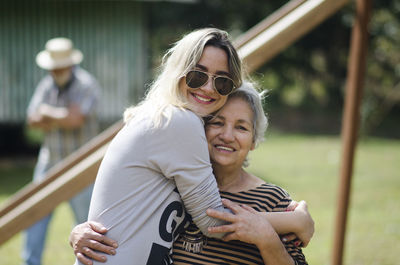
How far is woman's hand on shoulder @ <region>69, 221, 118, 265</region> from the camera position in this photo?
184cm

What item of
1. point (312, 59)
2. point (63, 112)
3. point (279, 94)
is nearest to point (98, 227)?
point (63, 112)

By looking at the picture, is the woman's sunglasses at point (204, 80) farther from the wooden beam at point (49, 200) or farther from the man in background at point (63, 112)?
the man in background at point (63, 112)

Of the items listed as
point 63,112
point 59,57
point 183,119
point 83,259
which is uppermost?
point 59,57

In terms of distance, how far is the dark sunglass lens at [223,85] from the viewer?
6.72 ft

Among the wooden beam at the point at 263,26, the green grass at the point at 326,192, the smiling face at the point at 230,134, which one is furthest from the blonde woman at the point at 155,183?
the green grass at the point at 326,192

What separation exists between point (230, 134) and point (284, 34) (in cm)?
70

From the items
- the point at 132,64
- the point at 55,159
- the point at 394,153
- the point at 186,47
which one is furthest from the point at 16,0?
the point at 186,47

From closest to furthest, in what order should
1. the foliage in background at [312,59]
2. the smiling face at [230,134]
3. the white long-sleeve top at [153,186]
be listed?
the white long-sleeve top at [153,186]
the smiling face at [230,134]
the foliage in background at [312,59]

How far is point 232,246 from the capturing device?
2.04 m

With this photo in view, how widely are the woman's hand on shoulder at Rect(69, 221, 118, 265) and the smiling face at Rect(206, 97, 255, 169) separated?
0.59m

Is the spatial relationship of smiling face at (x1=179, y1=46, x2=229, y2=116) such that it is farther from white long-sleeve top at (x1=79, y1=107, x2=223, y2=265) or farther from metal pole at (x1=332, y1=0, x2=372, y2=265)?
metal pole at (x1=332, y1=0, x2=372, y2=265)

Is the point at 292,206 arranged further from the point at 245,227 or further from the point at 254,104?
the point at 254,104

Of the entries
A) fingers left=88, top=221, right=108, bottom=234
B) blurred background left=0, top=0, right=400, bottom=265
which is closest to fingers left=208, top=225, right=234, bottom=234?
fingers left=88, top=221, right=108, bottom=234

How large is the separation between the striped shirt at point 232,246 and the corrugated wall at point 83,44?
32.7ft
